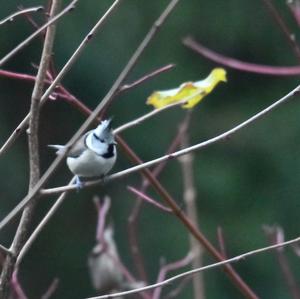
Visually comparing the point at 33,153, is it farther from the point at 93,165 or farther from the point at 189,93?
the point at 93,165

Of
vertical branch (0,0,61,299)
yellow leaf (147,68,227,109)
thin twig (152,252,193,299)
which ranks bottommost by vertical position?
thin twig (152,252,193,299)

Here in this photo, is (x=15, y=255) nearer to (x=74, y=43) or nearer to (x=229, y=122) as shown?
(x=74, y=43)

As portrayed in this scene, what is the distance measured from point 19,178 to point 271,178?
5.72 ft

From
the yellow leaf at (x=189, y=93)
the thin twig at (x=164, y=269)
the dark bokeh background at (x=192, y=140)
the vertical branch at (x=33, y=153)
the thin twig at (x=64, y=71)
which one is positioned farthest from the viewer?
the dark bokeh background at (x=192, y=140)

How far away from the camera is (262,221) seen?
7273 mm

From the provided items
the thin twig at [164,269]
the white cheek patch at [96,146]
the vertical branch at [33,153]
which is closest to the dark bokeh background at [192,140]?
the thin twig at [164,269]

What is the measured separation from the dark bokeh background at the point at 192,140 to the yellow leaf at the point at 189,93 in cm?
484

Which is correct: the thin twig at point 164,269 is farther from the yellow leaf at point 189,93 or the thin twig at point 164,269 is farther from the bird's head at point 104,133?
the yellow leaf at point 189,93

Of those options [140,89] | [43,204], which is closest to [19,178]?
[43,204]

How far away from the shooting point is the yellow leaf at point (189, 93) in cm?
212

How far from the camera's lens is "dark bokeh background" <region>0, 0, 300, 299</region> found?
716cm

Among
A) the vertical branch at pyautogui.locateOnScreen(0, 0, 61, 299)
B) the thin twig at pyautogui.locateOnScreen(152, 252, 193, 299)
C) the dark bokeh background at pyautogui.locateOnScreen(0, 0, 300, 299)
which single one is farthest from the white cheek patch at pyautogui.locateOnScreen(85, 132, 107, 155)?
the dark bokeh background at pyautogui.locateOnScreen(0, 0, 300, 299)

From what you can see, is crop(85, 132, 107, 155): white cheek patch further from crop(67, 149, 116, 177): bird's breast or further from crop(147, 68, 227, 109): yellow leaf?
crop(147, 68, 227, 109): yellow leaf

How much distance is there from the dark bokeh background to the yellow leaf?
4.84 metres
